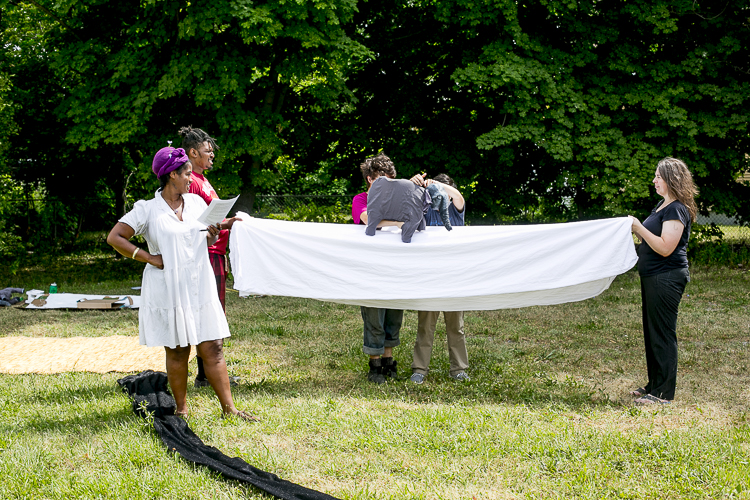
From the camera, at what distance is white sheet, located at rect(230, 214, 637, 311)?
5172 millimetres

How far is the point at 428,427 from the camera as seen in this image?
4340 mm

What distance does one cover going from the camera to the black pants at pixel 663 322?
190 inches

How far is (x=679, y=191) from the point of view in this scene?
4.78m

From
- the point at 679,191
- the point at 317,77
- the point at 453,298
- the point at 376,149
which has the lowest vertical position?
the point at 453,298

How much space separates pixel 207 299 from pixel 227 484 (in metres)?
1.33

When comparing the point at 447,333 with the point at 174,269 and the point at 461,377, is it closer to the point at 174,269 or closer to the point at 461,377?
the point at 461,377

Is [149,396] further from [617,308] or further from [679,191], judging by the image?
[617,308]

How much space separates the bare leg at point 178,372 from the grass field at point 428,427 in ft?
0.47

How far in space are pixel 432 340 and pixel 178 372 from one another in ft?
7.25

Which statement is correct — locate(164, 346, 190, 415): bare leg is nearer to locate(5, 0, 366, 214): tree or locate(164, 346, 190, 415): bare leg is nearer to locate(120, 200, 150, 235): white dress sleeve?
locate(120, 200, 150, 235): white dress sleeve

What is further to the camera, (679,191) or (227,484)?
A: (679,191)

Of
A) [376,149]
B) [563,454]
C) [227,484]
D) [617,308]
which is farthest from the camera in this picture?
[376,149]

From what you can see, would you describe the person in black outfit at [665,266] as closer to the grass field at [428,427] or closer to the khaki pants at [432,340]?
the grass field at [428,427]

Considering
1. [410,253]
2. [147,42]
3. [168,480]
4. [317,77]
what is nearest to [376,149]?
[317,77]
